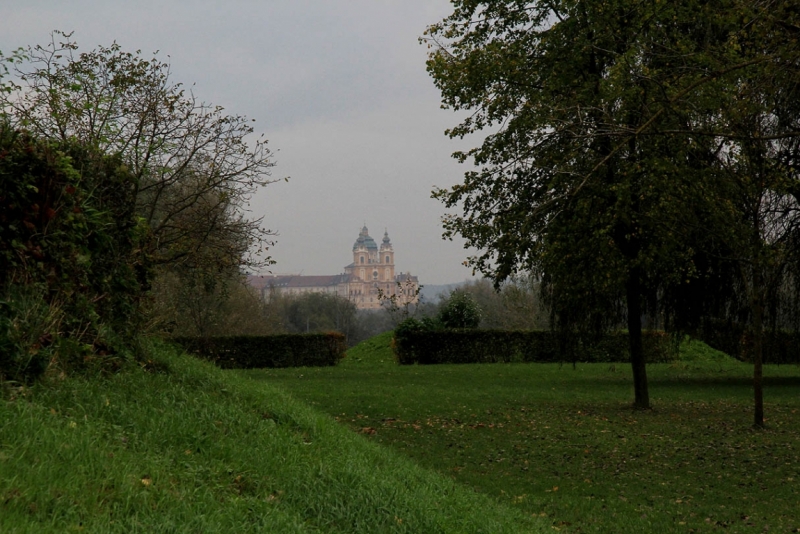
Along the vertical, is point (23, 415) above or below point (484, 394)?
above

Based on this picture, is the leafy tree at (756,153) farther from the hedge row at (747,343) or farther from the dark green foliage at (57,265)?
the dark green foliage at (57,265)

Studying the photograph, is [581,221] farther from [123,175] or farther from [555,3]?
[123,175]

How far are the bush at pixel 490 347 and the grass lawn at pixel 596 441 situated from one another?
511 cm

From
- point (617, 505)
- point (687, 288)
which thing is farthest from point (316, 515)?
point (687, 288)

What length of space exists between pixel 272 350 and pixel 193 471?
23.3 m

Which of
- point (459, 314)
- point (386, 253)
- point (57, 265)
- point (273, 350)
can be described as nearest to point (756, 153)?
point (57, 265)

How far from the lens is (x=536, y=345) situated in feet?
94.4

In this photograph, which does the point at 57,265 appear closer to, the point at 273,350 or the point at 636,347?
the point at 636,347

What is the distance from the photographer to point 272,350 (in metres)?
27.5

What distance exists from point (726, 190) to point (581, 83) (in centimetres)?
349

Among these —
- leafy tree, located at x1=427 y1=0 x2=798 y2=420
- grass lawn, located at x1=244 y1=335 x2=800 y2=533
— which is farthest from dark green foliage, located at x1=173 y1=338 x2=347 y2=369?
leafy tree, located at x1=427 y1=0 x2=798 y2=420

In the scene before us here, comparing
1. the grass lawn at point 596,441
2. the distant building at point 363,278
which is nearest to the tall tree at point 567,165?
the grass lawn at point 596,441

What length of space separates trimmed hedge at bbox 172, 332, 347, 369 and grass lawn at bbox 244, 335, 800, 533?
401 cm

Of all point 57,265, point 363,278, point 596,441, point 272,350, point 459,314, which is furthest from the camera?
point 363,278
